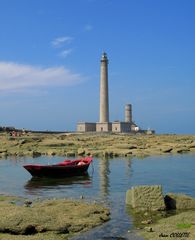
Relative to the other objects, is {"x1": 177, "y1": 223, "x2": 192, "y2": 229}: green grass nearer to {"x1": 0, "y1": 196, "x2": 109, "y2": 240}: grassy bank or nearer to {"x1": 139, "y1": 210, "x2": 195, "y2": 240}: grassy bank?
{"x1": 139, "y1": 210, "x2": 195, "y2": 240}: grassy bank

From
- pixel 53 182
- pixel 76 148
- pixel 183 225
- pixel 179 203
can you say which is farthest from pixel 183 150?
pixel 183 225

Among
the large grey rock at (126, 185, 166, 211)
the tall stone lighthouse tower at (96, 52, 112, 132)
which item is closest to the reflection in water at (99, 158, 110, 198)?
the large grey rock at (126, 185, 166, 211)

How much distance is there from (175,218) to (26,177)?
19.3 metres

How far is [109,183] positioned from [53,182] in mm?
4251

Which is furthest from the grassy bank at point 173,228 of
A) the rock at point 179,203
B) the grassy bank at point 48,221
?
the grassy bank at point 48,221

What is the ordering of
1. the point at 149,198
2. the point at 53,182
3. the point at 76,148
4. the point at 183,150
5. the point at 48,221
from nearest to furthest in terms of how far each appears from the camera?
the point at 48,221 → the point at 149,198 → the point at 53,182 → the point at 183,150 → the point at 76,148

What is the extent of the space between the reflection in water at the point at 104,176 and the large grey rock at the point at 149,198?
187 inches

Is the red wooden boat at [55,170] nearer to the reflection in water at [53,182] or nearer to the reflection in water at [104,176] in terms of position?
the reflection in water at [53,182]

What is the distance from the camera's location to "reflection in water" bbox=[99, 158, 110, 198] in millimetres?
24953

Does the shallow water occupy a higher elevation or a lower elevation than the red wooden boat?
lower

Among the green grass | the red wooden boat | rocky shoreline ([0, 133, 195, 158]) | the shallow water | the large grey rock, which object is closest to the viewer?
the green grass

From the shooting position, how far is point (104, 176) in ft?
109

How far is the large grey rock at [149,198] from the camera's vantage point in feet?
59.2

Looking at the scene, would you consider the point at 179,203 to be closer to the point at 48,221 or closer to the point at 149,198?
the point at 149,198
